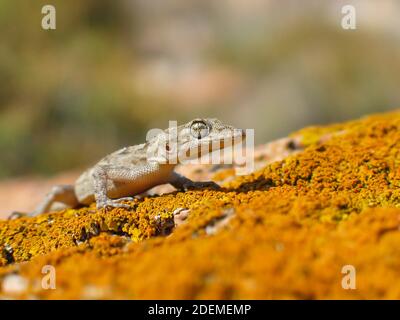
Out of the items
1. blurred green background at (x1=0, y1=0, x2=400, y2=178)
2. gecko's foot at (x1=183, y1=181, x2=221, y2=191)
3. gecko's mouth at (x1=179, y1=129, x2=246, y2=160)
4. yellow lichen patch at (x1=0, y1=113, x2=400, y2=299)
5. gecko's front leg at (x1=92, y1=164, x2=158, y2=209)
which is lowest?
yellow lichen patch at (x1=0, y1=113, x2=400, y2=299)

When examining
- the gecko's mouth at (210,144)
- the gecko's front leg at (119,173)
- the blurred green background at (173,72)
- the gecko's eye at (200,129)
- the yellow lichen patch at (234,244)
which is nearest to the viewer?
the yellow lichen patch at (234,244)

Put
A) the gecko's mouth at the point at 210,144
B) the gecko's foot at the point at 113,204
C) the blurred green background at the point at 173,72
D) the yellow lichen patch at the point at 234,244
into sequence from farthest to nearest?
the blurred green background at the point at 173,72 < the gecko's mouth at the point at 210,144 < the gecko's foot at the point at 113,204 < the yellow lichen patch at the point at 234,244

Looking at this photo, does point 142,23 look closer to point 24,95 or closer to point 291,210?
point 24,95

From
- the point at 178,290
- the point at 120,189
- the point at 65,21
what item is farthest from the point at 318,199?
the point at 65,21

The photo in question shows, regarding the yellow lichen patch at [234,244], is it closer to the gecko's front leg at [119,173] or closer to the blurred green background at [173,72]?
the gecko's front leg at [119,173]

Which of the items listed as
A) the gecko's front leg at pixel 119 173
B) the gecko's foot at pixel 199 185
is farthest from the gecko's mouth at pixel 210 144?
the gecko's front leg at pixel 119 173

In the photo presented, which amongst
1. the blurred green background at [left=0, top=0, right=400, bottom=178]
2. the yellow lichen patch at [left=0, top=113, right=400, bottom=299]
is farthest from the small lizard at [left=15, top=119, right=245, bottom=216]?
the blurred green background at [left=0, top=0, right=400, bottom=178]

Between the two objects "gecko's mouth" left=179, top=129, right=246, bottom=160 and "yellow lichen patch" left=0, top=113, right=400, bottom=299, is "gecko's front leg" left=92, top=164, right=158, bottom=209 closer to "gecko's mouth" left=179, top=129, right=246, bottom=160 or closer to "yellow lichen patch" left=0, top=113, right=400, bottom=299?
"gecko's mouth" left=179, top=129, right=246, bottom=160

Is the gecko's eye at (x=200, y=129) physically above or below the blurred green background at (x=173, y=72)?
below

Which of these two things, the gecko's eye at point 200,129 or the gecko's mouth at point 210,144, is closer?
the gecko's mouth at point 210,144
